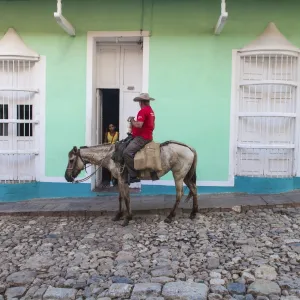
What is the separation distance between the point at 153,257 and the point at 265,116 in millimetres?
4461

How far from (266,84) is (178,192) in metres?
3.16

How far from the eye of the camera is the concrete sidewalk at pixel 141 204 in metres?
7.30

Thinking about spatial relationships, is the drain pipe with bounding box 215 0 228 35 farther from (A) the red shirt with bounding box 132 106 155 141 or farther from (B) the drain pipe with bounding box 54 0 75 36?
(B) the drain pipe with bounding box 54 0 75 36

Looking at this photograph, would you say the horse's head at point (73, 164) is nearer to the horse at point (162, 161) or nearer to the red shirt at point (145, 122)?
the horse at point (162, 161)

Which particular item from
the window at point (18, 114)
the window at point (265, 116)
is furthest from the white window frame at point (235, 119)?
the window at point (18, 114)

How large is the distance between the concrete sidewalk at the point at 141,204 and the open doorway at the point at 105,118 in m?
0.84

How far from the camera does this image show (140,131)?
260 inches

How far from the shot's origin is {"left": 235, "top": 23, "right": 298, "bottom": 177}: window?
27.3 ft

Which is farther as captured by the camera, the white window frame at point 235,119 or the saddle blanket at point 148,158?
the white window frame at point 235,119

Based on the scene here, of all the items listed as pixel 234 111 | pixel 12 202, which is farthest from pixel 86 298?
pixel 234 111

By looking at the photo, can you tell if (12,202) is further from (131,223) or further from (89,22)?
(89,22)

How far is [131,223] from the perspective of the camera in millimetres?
6672

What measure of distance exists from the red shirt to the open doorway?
7.20ft

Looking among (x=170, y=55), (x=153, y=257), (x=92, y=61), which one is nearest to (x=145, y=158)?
(x=153, y=257)
